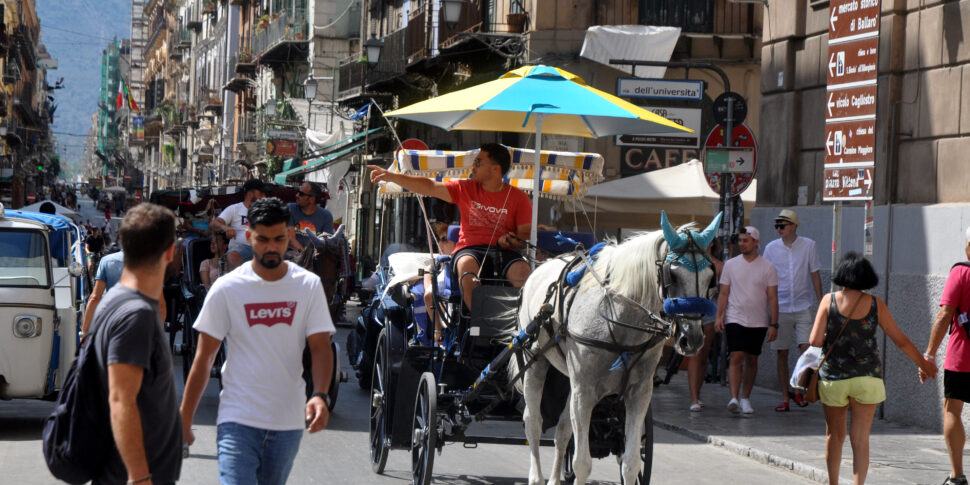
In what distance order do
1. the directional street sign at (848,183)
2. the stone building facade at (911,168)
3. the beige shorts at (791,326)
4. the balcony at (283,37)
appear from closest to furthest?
1. the directional street sign at (848,183)
2. the stone building facade at (911,168)
3. the beige shorts at (791,326)
4. the balcony at (283,37)

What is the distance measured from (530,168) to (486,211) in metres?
2.09

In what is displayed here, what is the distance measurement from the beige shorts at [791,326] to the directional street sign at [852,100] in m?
1.91

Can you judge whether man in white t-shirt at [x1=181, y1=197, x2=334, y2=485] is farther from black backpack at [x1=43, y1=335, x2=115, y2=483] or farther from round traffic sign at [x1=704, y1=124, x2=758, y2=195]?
round traffic sign at [x1=704, y1=124, x2=758, y2=195]

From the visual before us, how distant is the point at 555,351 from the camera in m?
7.57

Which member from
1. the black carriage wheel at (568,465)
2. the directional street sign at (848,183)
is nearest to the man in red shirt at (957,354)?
the black carriage wheel at (568,465)

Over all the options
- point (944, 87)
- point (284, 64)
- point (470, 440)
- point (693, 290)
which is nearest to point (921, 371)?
point (693, 290)

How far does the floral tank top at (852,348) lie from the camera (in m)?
7.98

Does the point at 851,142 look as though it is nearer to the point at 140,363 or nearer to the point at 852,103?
the point at 852,103

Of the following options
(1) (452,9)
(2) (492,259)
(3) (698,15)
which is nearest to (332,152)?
(1) (452,9)

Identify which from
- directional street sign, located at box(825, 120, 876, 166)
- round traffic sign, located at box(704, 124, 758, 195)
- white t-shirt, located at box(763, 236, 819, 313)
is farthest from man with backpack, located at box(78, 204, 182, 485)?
round traffic sign, located at box(704, 124, 758, 195)

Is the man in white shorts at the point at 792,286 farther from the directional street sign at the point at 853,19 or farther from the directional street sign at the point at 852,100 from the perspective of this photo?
the directional street sign at the point at 853,19

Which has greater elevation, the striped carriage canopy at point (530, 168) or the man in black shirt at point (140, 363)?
the striped carriage canopy at point (530, 168)

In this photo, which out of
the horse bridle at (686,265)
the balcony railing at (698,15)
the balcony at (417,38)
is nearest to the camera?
the horse bridle at (686,265)

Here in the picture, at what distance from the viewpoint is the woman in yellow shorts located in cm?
796
